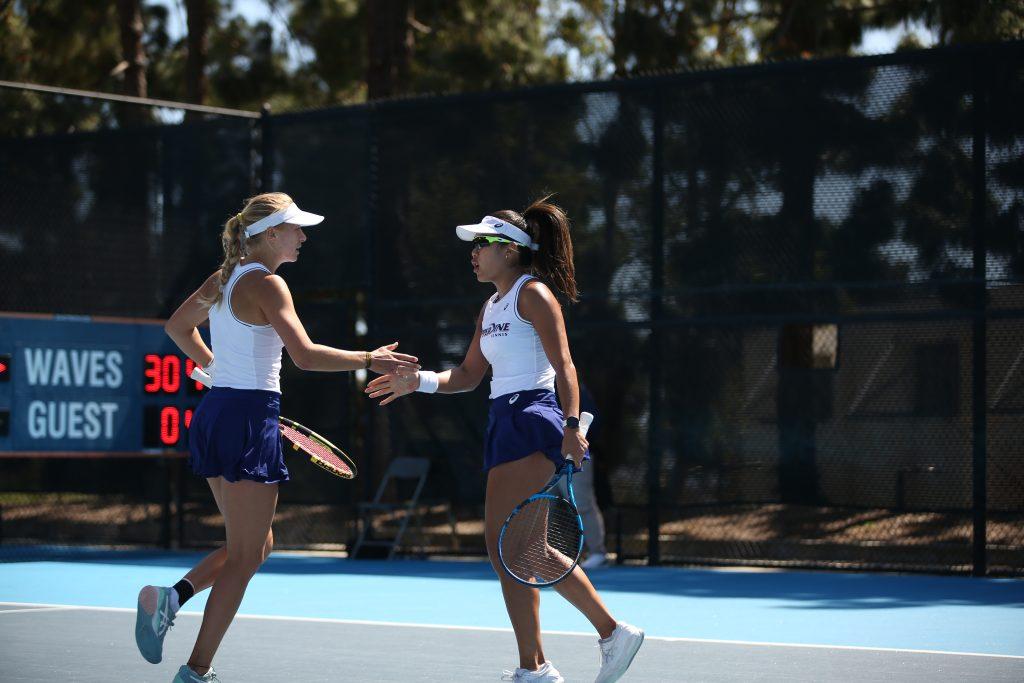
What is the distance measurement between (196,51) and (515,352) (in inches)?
583

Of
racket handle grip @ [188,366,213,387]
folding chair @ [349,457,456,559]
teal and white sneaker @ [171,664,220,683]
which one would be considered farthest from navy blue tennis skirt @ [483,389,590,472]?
folding chair @ [349,457,456,559]

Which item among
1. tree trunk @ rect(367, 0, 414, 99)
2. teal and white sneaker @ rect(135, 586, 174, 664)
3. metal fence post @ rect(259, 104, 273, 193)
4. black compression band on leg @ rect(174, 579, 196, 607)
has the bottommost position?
teal and white sneaker @ rect(135, 586, 174, 664)

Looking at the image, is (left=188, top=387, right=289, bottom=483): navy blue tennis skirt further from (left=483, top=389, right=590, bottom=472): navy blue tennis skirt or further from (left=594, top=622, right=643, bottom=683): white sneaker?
(left=594, top=622, right=643, bottom=683): white sneaker

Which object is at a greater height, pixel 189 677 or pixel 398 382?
pixel 398 382

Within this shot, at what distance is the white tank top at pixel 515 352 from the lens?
553 cm

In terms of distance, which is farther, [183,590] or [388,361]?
[388,361]

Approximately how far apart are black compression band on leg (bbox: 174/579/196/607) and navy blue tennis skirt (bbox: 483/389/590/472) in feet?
3.61

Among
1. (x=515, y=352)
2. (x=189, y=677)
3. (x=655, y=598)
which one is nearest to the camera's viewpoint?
(x=189, y=677)

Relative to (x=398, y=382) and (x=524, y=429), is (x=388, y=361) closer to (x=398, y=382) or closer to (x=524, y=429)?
(x=398, y=382)

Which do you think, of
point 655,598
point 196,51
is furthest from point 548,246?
point 196,51

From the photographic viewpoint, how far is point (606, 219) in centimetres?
1139

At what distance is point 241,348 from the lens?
537 centimetres

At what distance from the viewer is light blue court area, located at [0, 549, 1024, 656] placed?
7.59 metres

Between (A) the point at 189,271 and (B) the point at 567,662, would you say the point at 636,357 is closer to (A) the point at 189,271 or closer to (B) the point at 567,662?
(A) the point at 189,271
